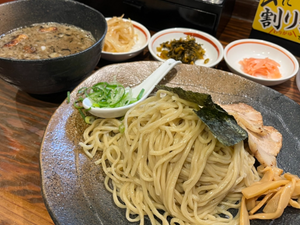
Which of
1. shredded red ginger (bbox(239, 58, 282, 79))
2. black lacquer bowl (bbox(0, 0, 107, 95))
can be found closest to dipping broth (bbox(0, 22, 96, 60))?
black lacquer bowl (bbox(0, 0, 107, 95))

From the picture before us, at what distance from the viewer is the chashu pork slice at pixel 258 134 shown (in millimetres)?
1867

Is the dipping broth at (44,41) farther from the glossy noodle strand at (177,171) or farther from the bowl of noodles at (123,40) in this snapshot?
the glossy noodle strand at (177,171)

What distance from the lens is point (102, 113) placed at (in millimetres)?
2109

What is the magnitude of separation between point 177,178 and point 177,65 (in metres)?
1.34

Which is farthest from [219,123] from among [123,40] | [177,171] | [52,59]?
[123,40]

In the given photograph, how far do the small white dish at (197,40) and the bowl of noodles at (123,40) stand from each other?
134 millimetres

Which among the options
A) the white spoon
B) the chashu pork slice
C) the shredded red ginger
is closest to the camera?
the chashu pork slice

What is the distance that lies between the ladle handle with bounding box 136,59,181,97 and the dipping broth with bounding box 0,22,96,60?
2.34 ft

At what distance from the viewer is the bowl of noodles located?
3.09 meters

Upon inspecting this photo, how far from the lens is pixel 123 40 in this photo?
3357 mm

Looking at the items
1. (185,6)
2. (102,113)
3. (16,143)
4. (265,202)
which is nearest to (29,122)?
(16,143)

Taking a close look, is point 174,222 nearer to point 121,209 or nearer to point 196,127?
point 121,209

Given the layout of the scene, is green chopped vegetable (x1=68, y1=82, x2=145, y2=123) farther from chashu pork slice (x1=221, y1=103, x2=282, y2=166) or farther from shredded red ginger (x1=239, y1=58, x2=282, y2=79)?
shredded red ginger (x1=239, y1=58, x2=282, y2=79)

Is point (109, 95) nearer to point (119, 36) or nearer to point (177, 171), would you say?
point (177, 171)
